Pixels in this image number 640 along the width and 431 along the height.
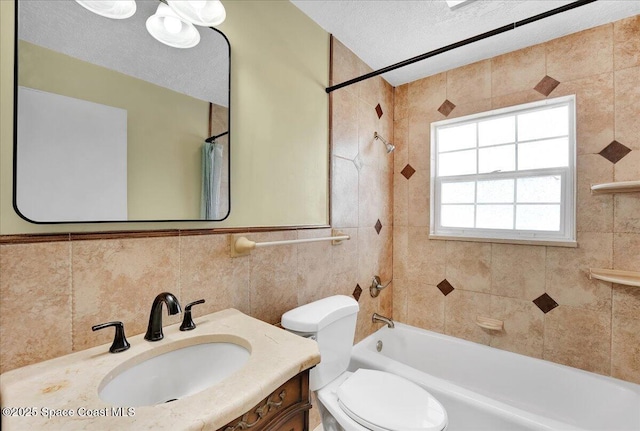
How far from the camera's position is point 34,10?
80 cm

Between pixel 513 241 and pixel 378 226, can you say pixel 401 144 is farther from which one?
pixel 513 241

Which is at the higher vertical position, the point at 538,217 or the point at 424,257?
the point at 538,217

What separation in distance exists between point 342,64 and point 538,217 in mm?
1709

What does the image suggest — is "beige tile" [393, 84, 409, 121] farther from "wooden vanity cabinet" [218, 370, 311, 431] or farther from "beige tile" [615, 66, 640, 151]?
"wooden vanity cabinet" [218, 370, 311, 431]

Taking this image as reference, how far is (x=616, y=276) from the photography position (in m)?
1.59

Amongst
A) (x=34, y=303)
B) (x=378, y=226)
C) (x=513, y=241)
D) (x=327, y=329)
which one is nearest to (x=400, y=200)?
(x=378, y=226)

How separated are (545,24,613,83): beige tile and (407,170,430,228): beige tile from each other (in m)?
1.03

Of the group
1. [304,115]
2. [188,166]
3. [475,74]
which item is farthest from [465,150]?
[188,166]

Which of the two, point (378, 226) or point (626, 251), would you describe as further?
point (378, 226)

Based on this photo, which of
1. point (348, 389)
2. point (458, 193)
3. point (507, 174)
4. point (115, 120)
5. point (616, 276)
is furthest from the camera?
point (458, 193)

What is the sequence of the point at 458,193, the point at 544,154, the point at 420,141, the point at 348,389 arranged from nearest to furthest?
the point at 348,389, the point at 544,154, the point at 458,193, the point at 420,141

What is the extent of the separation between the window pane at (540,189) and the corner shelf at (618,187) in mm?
259

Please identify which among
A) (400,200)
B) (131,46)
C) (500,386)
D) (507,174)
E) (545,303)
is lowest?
(500,386)

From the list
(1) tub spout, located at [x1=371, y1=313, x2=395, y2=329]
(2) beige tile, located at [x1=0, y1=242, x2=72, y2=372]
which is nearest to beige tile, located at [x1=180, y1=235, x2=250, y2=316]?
(2) beige tile, located at [x1=0, y1=242, x2=72, y2=372]
